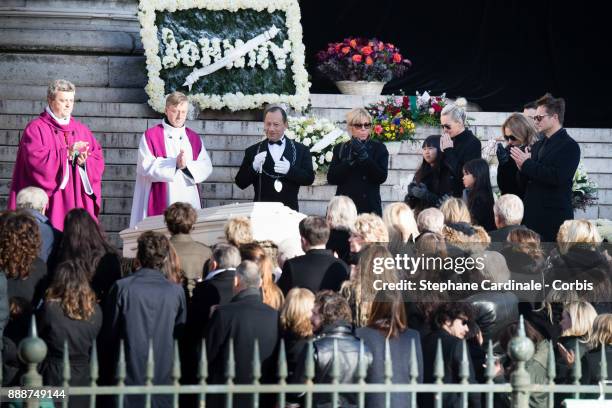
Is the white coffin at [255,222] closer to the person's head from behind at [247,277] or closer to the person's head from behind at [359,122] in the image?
the person's head from behind at [359,122]

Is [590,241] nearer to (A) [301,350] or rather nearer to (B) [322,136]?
(A) [301,350]

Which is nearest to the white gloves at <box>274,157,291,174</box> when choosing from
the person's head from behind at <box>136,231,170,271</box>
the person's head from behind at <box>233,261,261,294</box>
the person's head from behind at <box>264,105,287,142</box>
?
the person's head from behind at <box>264,105,287,142</box>

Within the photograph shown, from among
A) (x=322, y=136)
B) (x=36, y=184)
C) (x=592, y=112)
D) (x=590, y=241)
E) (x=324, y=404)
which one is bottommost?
(x=324, y=404)

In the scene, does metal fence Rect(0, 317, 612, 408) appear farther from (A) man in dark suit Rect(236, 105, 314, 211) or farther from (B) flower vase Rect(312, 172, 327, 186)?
(B) flower vase Rect(312, 172, 327, 186)

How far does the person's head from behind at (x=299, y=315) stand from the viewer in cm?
851

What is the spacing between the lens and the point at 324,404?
8016 millimetres

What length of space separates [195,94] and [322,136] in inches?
75.1

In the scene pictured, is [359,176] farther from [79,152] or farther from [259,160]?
[79,152]

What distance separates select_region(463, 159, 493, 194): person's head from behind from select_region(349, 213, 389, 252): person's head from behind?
2562mm

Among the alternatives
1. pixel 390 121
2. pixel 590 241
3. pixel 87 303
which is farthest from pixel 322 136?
pixel 87 303

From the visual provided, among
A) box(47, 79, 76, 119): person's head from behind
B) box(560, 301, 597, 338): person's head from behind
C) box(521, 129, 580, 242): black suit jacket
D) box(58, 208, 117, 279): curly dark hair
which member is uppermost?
box(47, 79, 76, 119): person's head from behind

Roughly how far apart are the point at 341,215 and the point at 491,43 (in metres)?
11.9

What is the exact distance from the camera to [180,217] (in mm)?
10086

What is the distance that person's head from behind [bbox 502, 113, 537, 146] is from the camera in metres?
12.8
